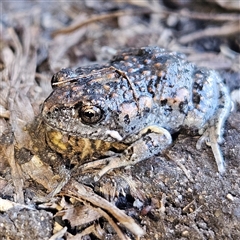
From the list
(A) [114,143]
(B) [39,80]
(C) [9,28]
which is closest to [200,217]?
(A) [114,143]

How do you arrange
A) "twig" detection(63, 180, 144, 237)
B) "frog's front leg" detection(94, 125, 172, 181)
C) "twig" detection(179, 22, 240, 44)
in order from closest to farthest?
"twig" detection(63, 180, 144, 237), "frog's front leg" detection(94, 125, 172, 181), "twig" detection(179, 22, 240, 44)

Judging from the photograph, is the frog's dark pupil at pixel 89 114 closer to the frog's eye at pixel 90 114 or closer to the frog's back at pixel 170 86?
the frog's eye at pixel 90 114

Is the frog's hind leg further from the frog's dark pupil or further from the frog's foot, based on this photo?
the frog's dark pupil

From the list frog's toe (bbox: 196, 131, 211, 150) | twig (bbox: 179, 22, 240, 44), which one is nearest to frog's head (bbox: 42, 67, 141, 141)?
frog's toe (bbox: 196, 131, 211, 150)

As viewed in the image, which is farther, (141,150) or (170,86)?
(170,86)

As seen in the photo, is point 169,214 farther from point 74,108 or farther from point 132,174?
point 74,108

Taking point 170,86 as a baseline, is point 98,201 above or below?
below

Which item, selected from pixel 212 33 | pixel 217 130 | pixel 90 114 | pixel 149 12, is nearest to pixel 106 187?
pixel 90 114

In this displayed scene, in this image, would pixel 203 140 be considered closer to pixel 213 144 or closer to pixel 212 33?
pixel 213 144
